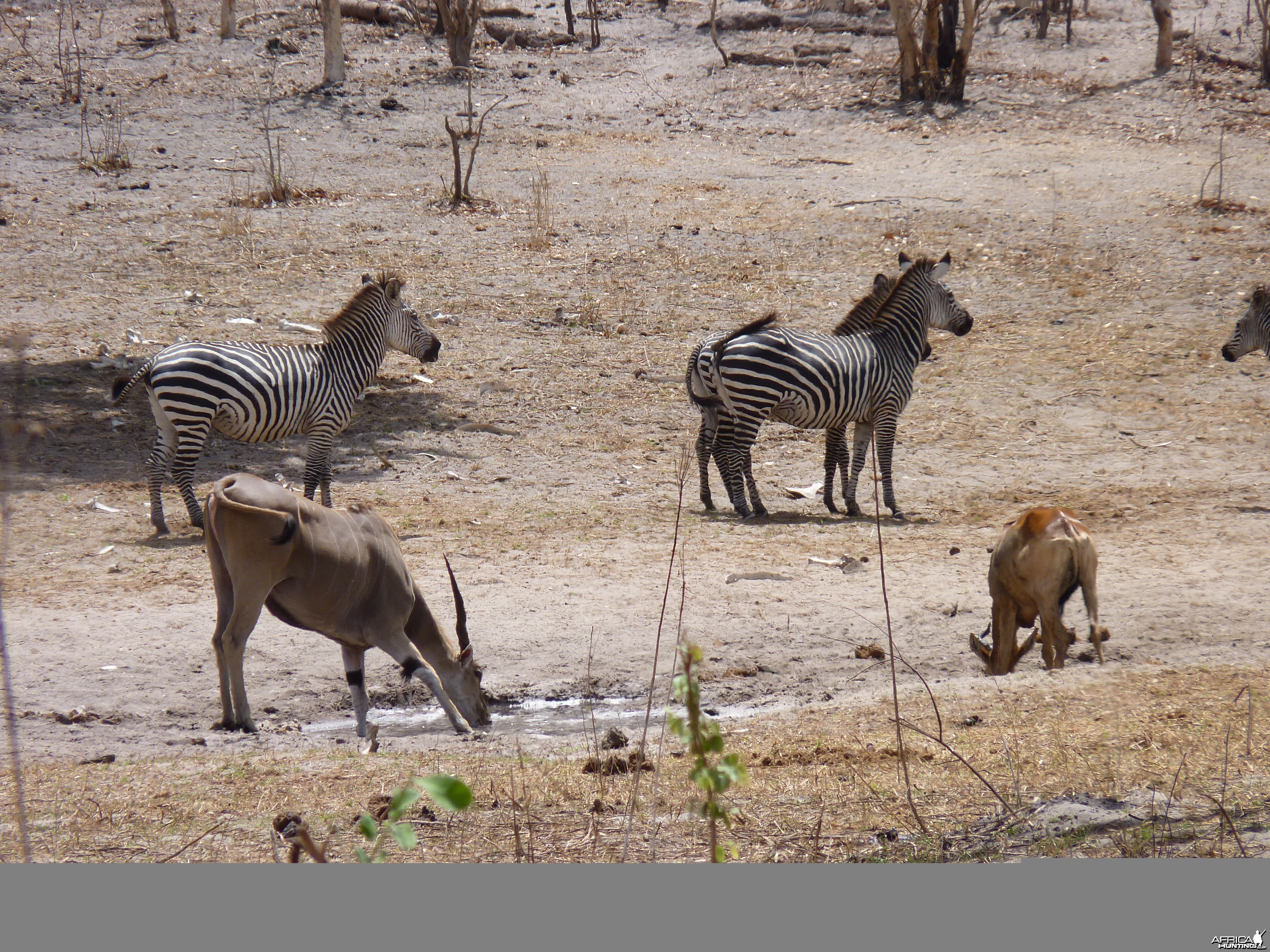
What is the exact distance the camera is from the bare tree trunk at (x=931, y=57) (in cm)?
2452

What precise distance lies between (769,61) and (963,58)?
4.75 m

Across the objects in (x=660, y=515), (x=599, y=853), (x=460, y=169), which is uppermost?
(x=460, y=169)

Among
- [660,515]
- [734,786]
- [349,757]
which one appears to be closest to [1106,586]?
[660,515]

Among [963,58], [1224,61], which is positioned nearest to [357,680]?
[963,58]

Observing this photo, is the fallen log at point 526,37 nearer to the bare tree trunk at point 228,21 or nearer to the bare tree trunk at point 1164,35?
the bare tree trunk at point 228,21

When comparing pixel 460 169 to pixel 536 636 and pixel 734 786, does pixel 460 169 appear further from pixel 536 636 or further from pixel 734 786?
pixel 734 786

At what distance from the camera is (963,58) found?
24.1 m

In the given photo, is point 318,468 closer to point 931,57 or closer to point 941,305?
point 941,305

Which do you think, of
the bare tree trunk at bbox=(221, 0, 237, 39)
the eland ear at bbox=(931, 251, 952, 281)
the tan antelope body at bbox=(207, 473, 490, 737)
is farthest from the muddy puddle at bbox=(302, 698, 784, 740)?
the bare tree trunk at bbox=(221, 0, 237, 39)

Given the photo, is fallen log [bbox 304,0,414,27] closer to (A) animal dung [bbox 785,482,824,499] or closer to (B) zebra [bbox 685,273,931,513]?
(B) zebra [bbox 685,273,931,513]

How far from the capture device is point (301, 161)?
2155cm

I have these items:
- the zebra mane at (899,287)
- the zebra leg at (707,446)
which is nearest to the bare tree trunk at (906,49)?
the zebra mane at (899,287)

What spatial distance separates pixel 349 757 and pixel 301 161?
17.4 m

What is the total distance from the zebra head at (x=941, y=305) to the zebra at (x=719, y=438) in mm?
400
